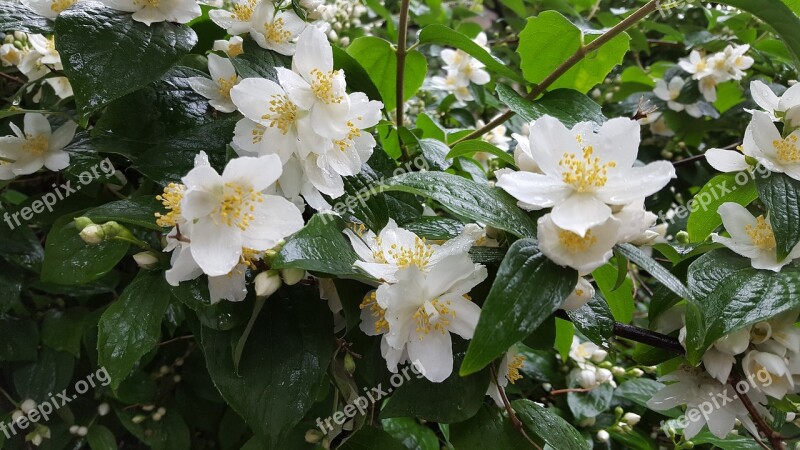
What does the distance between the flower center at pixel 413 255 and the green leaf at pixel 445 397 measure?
0.33ft

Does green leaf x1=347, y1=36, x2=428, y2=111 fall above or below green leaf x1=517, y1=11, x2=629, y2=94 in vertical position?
below

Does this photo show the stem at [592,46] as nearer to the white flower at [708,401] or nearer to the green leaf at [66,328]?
the white flower at [708,401]

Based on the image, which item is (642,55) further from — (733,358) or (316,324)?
(316,324)

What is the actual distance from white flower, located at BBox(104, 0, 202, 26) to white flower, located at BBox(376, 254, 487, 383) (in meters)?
0.47

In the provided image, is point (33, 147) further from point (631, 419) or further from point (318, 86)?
point (631, 419)

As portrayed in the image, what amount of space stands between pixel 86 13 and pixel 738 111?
1.56 meters

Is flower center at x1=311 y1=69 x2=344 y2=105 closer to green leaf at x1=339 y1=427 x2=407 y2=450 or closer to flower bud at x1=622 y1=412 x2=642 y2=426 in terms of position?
green leaf at x1=339 y1=427 x2=407 y2=450

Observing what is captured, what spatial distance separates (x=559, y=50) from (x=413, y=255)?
523 mm

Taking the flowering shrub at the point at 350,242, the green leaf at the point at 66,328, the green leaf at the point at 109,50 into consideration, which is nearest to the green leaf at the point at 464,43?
the flowering shrub at the point at 350,242

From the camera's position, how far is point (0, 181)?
3.02ft

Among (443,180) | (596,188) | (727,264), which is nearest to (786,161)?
(727,264)

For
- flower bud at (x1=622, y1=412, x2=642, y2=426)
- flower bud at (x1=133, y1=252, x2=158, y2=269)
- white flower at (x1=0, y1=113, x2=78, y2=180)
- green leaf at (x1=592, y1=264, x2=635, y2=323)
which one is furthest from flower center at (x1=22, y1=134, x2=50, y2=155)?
flower bud at (x1=622, y1=412, x2=642, y2=426)

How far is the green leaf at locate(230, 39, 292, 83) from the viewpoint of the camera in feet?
2.31

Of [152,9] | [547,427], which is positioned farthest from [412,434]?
[152,9]
